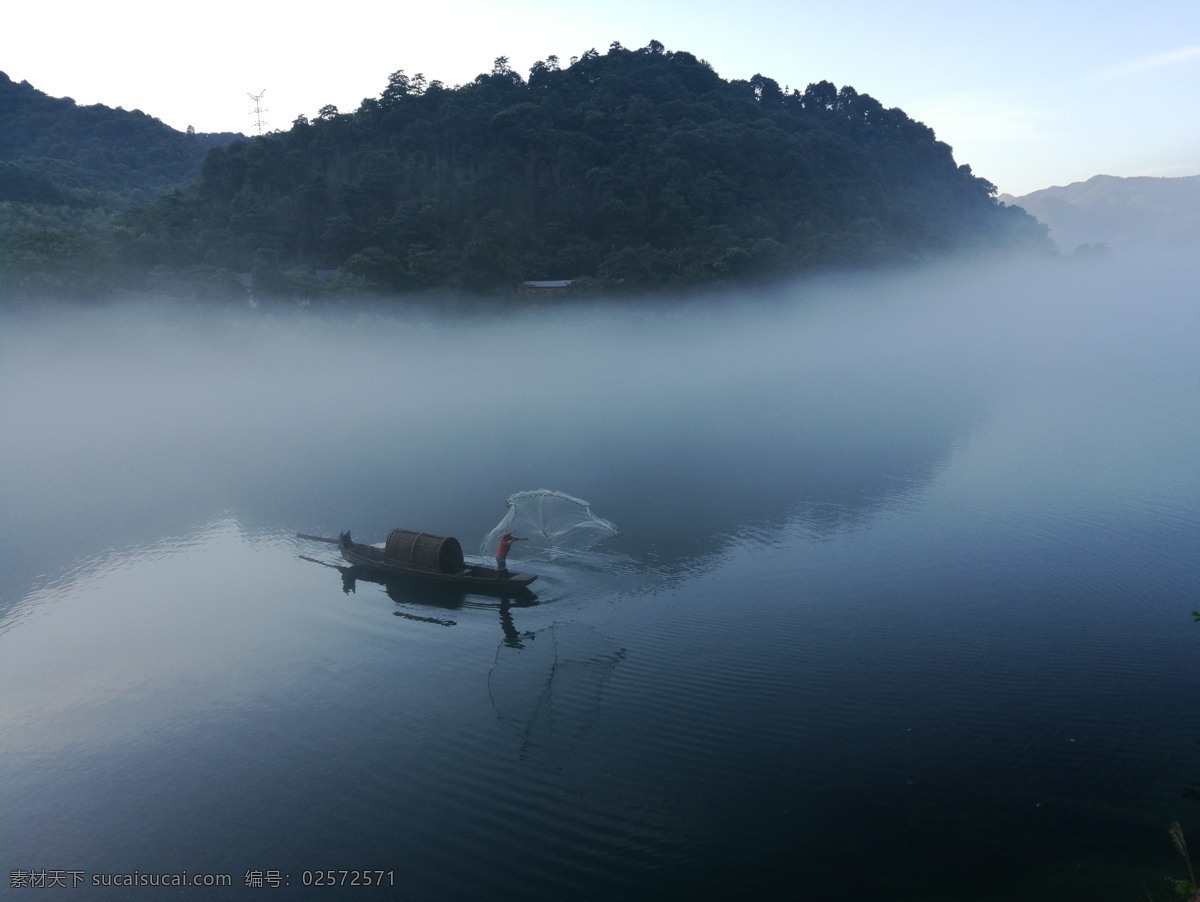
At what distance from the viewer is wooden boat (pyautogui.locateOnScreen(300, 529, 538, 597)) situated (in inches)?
1009

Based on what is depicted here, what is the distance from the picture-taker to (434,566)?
26609mm

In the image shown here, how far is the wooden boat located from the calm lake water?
60 centimetres

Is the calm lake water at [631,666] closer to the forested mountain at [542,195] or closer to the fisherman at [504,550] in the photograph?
the fisherman at [504,550]

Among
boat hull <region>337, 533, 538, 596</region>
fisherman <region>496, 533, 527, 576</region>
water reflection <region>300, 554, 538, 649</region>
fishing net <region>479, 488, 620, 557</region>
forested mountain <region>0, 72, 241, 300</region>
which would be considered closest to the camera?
water reflection <region>300, 554, 538, 649</region>

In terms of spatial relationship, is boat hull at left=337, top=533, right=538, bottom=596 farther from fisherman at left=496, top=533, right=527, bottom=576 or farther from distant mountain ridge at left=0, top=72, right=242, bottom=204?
distant mountain ridge at left=0, top=72, right=242, bottom=204

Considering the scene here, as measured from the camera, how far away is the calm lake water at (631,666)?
47.8ft

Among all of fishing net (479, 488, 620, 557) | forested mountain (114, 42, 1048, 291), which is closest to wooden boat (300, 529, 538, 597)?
fishing net (479, 488, 620, 557)

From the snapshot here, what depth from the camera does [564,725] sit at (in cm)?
1848

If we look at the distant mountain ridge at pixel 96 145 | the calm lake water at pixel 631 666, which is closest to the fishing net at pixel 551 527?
the calm lake water at pixel 631 666

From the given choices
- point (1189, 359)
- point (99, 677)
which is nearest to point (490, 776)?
point (99, 677)

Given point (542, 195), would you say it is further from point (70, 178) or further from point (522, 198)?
point (70, 178)

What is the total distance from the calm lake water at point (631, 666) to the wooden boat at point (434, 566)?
0.60 metres

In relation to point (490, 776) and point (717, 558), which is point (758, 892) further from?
point (717, 558)

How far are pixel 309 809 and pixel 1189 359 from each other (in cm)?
8242
